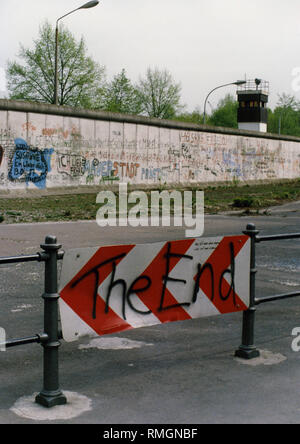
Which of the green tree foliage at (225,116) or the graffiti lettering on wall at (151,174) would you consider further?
the green tree foliage at (225,116)

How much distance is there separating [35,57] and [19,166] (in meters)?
31.0

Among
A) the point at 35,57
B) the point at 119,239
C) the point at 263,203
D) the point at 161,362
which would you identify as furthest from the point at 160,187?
the point at 35,57

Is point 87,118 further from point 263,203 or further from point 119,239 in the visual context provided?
point 119,239

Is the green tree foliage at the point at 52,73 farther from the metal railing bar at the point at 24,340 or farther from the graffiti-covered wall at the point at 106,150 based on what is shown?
the metal railing bar at the point at 24,340

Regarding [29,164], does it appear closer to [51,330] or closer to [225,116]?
[51,330]

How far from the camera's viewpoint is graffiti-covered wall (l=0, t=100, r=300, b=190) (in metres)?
21.5

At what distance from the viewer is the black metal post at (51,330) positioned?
3.67 meters

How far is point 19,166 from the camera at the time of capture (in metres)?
21.4

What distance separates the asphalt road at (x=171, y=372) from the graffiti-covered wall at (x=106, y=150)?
48.5 feet

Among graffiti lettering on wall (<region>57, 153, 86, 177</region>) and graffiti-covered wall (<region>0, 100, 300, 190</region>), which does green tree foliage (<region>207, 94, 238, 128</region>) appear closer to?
graffiti-covered wall (<region>0, 100, 300, 190</region>)

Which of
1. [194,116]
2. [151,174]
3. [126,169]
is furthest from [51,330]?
[194,116]

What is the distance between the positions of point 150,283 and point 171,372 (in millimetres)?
735

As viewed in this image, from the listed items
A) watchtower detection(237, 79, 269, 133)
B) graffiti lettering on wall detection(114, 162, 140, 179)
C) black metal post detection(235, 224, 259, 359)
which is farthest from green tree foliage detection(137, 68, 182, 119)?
black metal post detection(235, 224, 259, 359)

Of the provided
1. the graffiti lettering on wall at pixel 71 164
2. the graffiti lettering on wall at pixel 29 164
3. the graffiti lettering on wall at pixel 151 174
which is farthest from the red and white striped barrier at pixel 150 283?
the graffiti lettering on wall at pixel 151 174
